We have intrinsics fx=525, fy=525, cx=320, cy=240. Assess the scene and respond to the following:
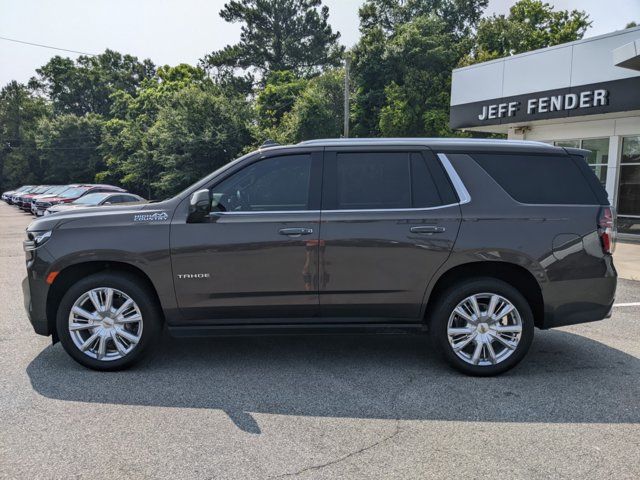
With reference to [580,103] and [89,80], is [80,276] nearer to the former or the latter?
[580,103]

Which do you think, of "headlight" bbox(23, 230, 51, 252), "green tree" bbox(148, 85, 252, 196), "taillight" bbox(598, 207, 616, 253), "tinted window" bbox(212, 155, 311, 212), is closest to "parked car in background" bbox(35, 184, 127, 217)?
"green tree" bbox(148, 85, 252, 196)

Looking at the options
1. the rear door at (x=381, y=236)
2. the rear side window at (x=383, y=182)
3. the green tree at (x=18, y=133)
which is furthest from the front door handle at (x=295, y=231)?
the green tree at (x=18, y=133)

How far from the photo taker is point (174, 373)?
4.50 m

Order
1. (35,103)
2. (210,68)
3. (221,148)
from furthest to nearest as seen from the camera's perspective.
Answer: (35,103) < (210,68) < (221,148)

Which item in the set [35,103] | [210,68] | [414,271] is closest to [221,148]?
[210,68]

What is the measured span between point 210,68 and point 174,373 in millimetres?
62252

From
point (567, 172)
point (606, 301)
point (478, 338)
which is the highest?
point (567, 172)

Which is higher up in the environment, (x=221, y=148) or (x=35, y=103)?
(x=35, y=103)

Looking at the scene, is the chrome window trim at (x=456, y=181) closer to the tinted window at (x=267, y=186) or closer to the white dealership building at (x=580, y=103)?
the tinted window at (x=267, y=186)

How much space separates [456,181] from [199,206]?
7.17 ft

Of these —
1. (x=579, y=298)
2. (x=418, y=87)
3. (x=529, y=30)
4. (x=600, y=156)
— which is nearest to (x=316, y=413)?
(x=579, y=298)

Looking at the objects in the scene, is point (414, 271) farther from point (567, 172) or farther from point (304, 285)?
point (567, 172)

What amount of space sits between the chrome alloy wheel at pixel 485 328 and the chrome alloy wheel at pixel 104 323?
2698 mm

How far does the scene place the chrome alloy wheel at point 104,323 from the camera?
4.44m
